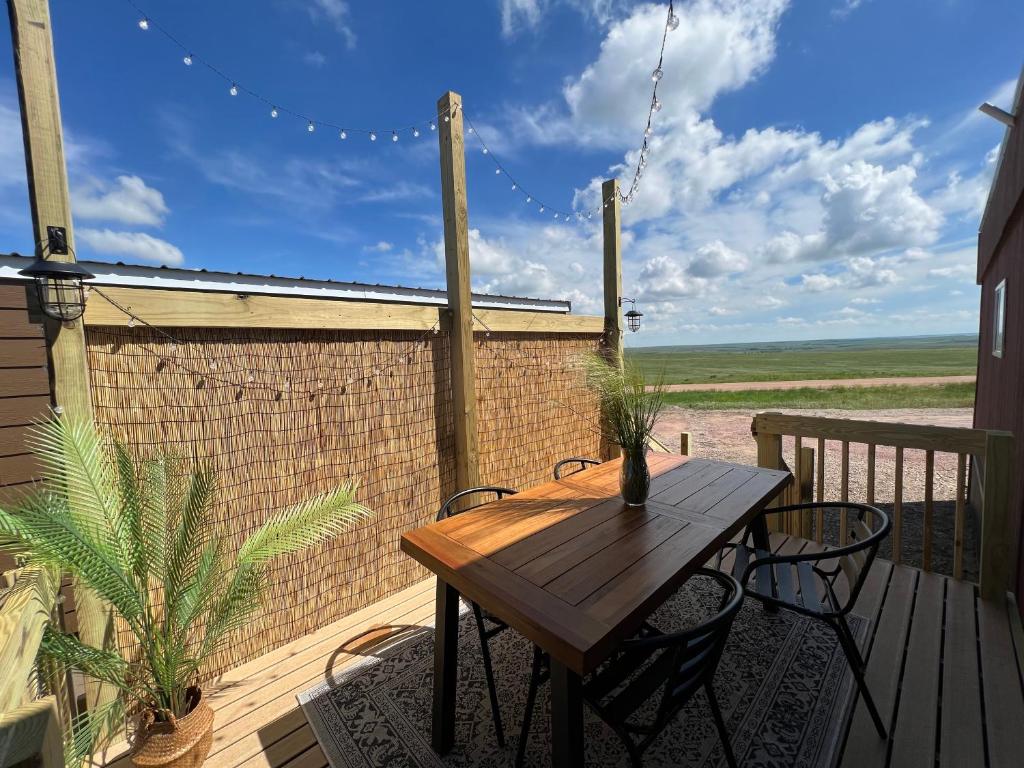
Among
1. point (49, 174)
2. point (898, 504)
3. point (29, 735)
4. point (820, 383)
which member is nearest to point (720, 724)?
point (29, 735)

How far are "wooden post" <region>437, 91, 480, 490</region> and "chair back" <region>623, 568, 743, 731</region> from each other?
67.0 inches

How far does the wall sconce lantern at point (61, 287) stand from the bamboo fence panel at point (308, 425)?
5.4 inches

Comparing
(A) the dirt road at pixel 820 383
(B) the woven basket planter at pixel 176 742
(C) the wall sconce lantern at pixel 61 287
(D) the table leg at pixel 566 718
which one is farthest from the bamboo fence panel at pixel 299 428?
(A) the dirt road at pixel 820 383

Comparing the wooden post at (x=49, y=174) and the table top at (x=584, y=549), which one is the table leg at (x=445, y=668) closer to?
the table top at (x=584, y=549)

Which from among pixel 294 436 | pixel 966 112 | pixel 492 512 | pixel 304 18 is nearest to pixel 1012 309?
pixel 966 112

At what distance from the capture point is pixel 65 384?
58.0 inches

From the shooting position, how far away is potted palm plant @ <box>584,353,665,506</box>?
1.75 m

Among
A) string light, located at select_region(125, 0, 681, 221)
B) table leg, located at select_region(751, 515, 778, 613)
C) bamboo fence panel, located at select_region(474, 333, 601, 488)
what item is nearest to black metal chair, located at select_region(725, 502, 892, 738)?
table leg, located at select_region(751, 515, 778, 613)

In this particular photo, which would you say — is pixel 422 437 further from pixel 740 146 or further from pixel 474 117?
pixel 740 146

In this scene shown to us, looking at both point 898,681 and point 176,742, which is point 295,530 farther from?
point 898,681

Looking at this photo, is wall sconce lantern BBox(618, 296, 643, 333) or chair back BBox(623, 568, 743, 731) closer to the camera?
chair back BBox(623, 568, 743, 731)

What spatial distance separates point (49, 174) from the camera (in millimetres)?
1419

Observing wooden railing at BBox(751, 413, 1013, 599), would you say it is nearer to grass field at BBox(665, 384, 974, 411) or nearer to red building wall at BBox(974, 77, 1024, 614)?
red building wall at BBox(974, 77, 1024, 614)

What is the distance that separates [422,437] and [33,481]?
5.27 ft
